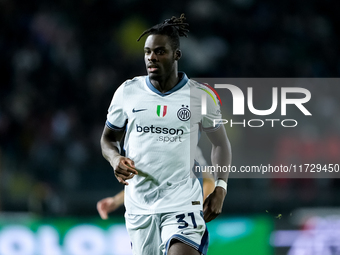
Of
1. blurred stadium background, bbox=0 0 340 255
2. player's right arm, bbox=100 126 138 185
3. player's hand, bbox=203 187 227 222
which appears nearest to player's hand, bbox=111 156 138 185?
player's right arm, bbox=100 126 138 185

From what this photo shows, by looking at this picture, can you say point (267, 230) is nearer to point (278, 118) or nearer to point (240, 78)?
point (278, 118)

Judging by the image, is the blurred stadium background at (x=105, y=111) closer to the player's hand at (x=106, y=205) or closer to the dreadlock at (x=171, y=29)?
the player's hand at (x=106, y=205)

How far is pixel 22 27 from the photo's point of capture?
34.8ft

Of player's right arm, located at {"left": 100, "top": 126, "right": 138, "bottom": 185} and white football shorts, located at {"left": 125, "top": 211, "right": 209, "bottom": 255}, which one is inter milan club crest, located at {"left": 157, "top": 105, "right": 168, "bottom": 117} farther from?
white football shorts, located at {"left": 125, "top": 211, "right": 209, "bottom": 255}

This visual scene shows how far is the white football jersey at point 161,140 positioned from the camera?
360 centimetres

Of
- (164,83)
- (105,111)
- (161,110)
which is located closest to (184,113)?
(161,110)

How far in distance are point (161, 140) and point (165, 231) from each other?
23.9 inches

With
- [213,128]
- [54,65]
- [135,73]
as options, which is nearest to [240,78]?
[135,73]

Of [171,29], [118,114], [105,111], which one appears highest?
[105,111]

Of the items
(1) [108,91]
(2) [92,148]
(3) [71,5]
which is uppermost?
(3) [71,5]

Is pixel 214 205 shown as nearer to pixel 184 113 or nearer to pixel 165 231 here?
pixel 165 231

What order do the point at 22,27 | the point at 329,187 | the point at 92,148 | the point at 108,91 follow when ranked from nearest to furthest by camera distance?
the point at 329,187, the point at 92,148, the point at 108,91, the point at 22,27

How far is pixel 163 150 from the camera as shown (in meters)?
3.60

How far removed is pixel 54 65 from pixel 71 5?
1.77 meters
